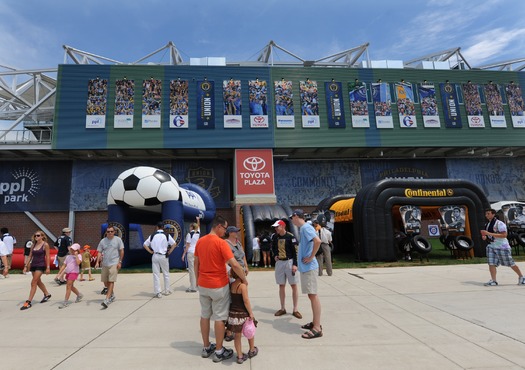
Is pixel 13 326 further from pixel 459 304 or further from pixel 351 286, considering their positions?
pixel 459 304

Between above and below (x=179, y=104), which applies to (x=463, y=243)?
below

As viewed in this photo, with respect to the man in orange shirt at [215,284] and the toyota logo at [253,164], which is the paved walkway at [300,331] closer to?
the man in orange shirt at [215,284]

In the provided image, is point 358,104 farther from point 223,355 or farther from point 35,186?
point 35,186

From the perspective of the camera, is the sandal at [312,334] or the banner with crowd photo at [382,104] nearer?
the sandal at [312,334]

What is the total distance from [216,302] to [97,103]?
24.3 meters

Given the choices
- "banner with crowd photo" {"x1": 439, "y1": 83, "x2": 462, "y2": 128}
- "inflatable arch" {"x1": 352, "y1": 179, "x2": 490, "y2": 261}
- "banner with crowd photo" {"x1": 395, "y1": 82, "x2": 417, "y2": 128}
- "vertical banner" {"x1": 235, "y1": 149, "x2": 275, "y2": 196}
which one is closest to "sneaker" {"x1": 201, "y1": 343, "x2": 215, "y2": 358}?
"inflatable arch" {"x1": 352, "y1": 179, "x2": 490, "y2": 261}

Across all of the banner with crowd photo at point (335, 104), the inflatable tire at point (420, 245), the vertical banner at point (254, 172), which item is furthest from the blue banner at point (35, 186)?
the inflatable tire at point (420, 245)

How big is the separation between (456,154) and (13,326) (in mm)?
31678

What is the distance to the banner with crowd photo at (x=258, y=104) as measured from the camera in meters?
24.0

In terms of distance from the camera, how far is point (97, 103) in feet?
76.6

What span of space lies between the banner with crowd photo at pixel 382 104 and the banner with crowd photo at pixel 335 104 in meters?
2.80

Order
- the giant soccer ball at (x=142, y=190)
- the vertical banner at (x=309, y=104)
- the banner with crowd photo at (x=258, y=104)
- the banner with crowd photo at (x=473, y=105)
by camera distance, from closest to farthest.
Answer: the giant soccer ball at (x=142, y=190) → the banner with crowd photo at (x=258, y=104) → the vertical banner at (x=309, y=104) → the banner with crowd photo at (x=473, y=105)

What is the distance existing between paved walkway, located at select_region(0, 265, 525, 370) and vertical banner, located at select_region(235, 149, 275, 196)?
15902mm

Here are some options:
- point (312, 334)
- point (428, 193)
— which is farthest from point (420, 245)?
point (312, 334)
